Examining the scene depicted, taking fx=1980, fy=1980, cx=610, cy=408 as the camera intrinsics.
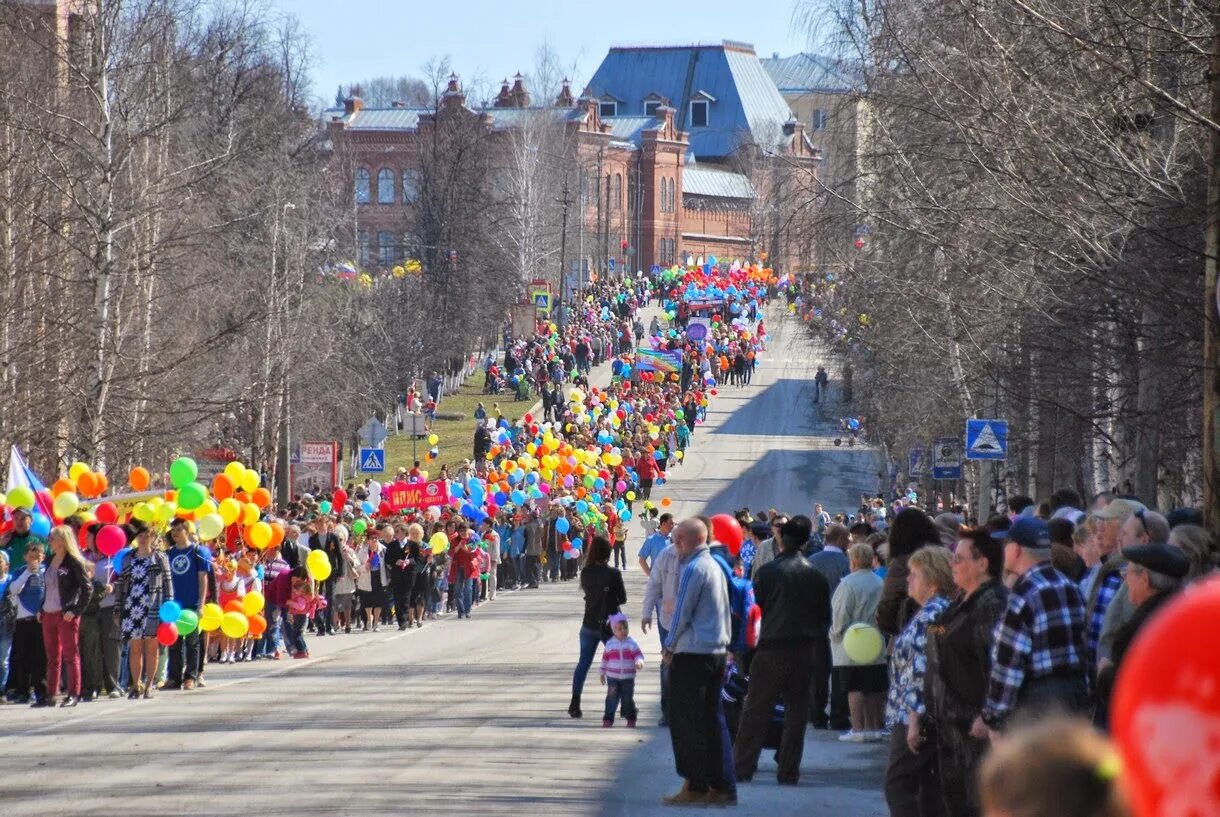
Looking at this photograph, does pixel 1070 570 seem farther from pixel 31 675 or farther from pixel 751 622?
pixel 31 675

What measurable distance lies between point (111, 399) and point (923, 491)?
2326cm

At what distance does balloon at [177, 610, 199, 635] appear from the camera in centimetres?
1812

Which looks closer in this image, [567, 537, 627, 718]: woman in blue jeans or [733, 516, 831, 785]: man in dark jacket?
[733, 516, 831, 785]: man in dark jacket

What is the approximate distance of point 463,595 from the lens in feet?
102

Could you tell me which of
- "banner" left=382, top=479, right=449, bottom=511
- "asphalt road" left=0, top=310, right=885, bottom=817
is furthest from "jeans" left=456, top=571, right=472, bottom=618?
"asphalt road" left=0, top=310, right=885, bottom=817

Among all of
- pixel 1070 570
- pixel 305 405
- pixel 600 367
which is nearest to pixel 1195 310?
pixel 1070 570

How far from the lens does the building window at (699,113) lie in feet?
468

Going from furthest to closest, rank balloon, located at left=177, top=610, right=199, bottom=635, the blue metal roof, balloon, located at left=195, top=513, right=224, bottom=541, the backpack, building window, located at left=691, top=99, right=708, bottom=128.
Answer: building window, located at left=691, top=99, right=708, bottom=128
the blue metal roof
balloon, located at left=195, top=513, right=224, bottom=541
balloon, located at left=177, top=610, right=199, bottom=635
the backpack

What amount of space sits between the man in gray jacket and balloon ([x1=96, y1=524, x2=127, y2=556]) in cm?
756

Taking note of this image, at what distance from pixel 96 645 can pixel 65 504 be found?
1313 millimetres

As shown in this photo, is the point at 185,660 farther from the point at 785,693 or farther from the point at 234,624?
the point at 785,693

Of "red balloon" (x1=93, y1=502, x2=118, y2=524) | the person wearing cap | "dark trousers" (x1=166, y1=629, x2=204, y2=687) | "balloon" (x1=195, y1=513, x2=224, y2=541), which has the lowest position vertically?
"dark trousers" (x1=166, y1=629, x2=204, y2=687)

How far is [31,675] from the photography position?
17.8 m

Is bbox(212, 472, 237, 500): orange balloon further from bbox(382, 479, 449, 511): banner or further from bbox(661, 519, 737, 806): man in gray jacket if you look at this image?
bbox(382, 479, 449, 511): banner
